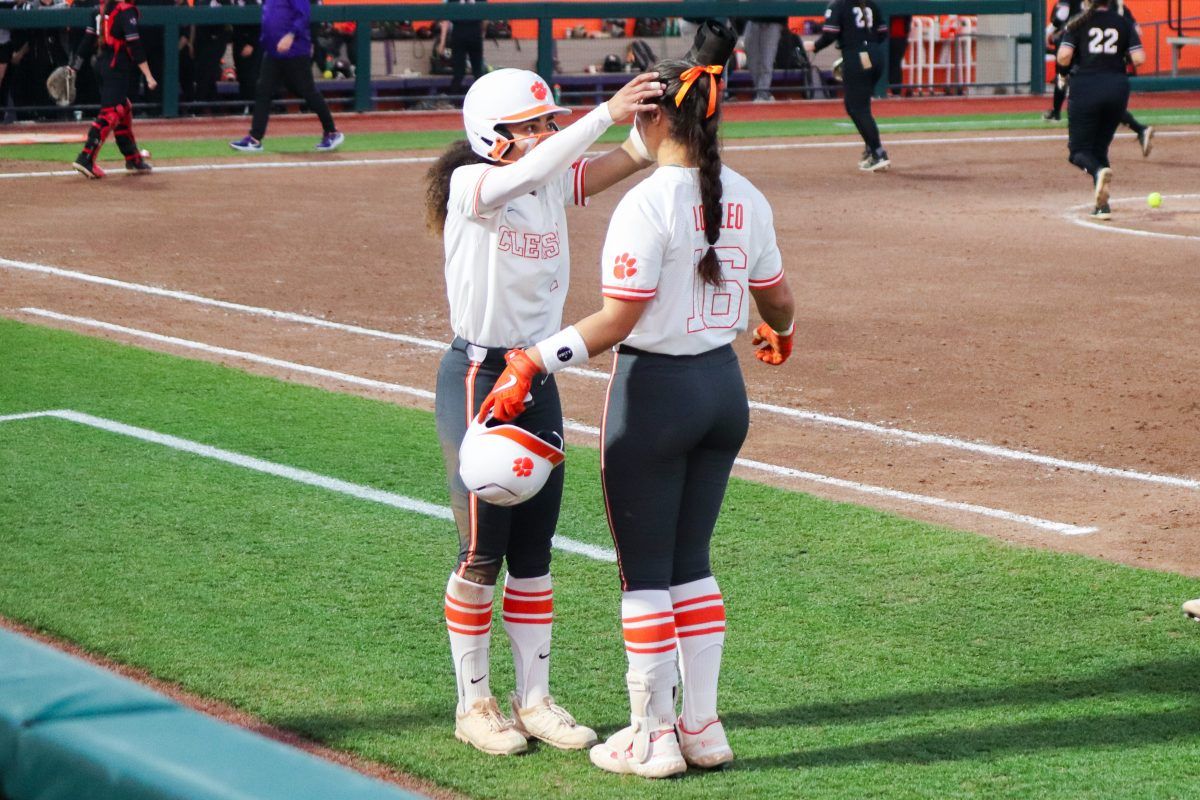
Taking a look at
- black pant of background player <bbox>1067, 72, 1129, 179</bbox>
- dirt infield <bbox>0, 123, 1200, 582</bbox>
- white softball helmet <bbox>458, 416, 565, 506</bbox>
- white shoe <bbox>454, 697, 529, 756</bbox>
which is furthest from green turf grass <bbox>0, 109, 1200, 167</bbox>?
white softball helmet <bbox>458, 416, 565, 506</bbox>

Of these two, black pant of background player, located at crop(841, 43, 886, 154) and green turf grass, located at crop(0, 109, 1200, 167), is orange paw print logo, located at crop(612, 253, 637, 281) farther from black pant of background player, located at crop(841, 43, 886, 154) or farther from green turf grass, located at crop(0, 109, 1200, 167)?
green turf grass, located at crop(0, 109, 1200, 167)

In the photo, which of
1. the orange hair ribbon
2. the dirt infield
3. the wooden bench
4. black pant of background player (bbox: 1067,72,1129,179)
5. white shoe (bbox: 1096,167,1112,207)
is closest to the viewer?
the orange hair ribbon

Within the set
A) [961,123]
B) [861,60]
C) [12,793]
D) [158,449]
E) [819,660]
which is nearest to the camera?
[12,793]

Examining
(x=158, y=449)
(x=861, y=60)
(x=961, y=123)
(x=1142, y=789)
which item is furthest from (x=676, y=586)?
(x=961, y=123)

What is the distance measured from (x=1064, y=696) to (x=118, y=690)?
→ 3.12 m

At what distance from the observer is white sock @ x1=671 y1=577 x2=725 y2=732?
441 centimetres

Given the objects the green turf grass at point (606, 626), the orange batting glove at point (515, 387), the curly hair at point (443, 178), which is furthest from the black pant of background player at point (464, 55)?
the orange batting glove at point (515, 387)

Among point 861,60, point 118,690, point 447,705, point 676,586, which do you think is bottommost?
point 447,705

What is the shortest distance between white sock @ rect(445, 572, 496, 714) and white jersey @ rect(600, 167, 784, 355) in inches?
34.7

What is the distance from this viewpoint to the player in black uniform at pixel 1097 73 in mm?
13867

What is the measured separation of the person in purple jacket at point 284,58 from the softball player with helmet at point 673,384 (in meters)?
14.6

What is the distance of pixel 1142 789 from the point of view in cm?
421

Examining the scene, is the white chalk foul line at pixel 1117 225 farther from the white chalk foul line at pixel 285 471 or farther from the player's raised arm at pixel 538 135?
the player's raised arm at pixel 538 135

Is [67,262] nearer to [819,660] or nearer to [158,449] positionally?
[158,449]
